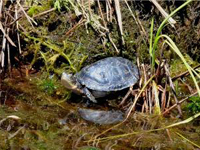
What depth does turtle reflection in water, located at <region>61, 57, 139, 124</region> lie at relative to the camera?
384 centimetres

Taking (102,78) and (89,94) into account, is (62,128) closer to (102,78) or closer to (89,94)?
(89,94)

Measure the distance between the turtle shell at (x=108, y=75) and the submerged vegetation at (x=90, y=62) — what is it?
5.2 inches

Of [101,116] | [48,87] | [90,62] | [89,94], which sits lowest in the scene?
[101,116]

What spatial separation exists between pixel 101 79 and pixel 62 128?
87cm

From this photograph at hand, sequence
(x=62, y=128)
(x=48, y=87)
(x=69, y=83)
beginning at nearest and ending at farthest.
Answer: (x=62, y=128), (x=69, y=83), (x=48, y=87)

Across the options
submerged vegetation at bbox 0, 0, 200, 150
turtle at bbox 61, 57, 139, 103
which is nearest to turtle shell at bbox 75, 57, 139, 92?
turtle at bbox 61, 57, 139, 103

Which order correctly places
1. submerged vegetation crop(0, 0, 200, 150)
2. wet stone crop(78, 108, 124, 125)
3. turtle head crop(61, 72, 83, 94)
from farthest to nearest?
turtle head crop(61, 72, 83, 94)
wet stone crop(78, 108, 124, 125)
submerged vegetation crop(0, 0, 200, 150)

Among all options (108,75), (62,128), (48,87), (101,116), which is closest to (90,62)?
(108,75)

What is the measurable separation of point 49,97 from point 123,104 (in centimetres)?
83

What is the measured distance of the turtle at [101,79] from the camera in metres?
3.84

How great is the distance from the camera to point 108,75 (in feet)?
12.8

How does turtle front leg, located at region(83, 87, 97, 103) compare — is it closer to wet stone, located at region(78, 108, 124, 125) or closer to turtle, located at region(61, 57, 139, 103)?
turtle, located at region(61, 57, 139, 103)

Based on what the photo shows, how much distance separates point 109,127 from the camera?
330 cm

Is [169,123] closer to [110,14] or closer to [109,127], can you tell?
[109,127]
